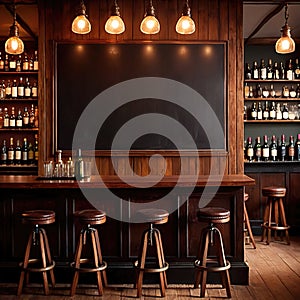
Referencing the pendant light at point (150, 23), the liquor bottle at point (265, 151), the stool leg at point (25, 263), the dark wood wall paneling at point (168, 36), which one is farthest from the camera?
the liquor bottle at point (265, 151)

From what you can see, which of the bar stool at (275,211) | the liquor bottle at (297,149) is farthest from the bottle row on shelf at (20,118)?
the liquor bottle at (297,149)

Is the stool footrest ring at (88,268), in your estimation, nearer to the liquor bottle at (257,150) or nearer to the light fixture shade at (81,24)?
the light fixture shade at (81,24)

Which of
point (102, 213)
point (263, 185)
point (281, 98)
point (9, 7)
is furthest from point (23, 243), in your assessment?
point (281, 98)

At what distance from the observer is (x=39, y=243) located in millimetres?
4414

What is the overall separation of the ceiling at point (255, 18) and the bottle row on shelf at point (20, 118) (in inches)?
41.3

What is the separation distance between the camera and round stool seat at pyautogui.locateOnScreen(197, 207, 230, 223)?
419cm

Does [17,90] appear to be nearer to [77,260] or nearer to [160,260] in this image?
[77,260]

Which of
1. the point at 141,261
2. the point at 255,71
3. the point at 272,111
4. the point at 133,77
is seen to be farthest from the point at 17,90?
the point at 141,261

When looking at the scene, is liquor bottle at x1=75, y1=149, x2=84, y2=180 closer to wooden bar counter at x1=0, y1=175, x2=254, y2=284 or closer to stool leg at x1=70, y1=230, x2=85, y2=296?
wooden bar counter at x1=0, y1=175, x2=254, y2=284

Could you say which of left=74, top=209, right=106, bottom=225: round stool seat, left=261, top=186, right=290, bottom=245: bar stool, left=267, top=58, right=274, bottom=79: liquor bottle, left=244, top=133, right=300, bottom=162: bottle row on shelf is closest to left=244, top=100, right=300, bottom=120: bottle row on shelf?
left=244, top=133, right=300, bottom=162: bottle row on shelf

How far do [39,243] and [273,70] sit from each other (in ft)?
15.0

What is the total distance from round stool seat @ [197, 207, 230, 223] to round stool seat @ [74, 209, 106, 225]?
0.80 m

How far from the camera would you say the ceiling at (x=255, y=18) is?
19.4ft

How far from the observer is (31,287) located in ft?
14.6
